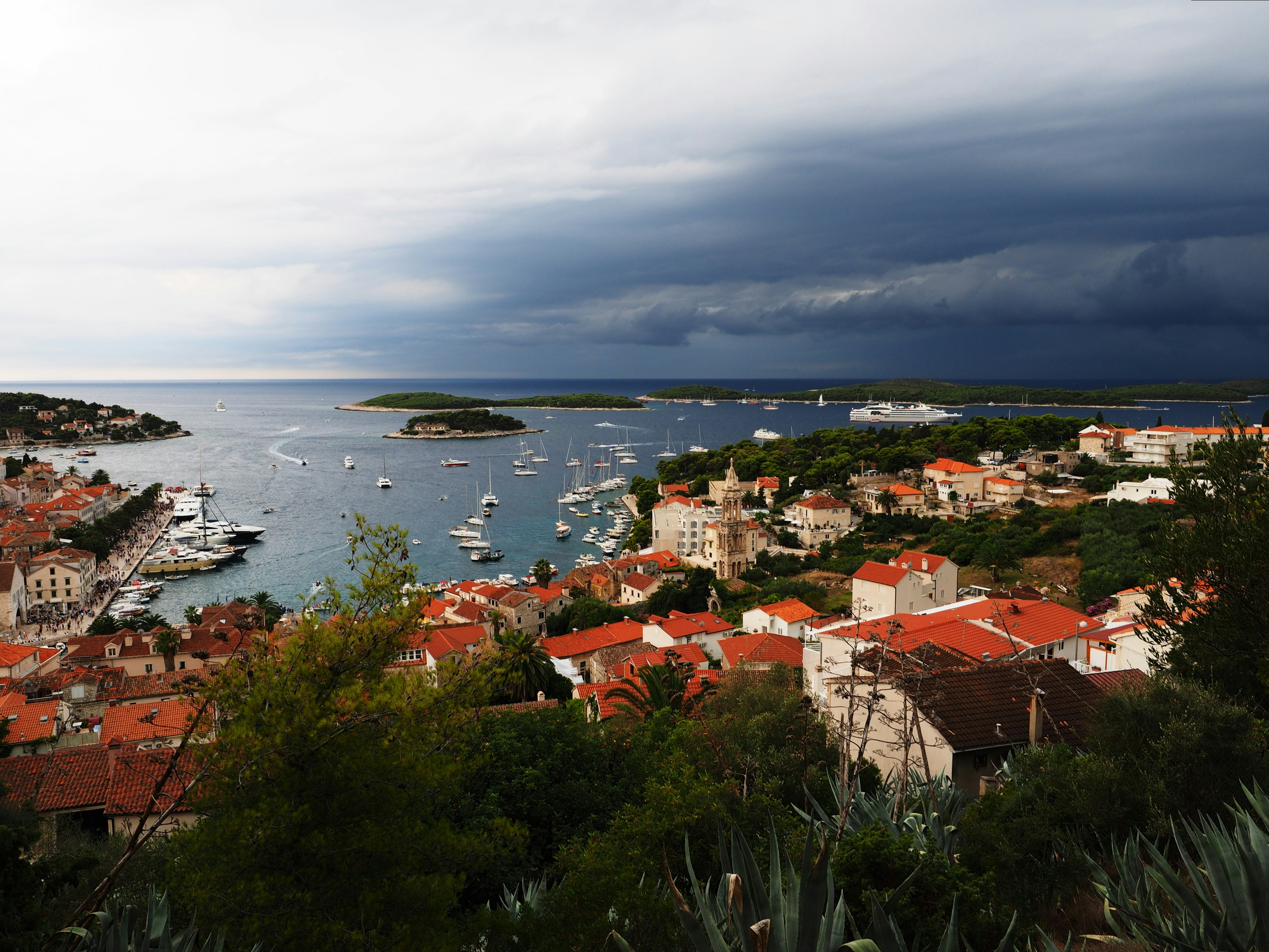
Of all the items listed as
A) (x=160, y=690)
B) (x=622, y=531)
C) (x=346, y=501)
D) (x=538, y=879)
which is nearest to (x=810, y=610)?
(x=538, y=879)

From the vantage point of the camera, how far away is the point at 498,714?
1266cm

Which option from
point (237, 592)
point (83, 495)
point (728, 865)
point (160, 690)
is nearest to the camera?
point (728, 865)

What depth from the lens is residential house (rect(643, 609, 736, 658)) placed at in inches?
1012

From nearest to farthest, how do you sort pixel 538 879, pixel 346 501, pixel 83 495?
pixel 538 879
pixel 83 495
pixel 346 501

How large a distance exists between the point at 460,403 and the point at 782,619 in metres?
158

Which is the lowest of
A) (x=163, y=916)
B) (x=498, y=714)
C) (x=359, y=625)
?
(x=498, y=714)

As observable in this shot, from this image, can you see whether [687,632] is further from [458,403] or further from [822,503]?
[458,403]

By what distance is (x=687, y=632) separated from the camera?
25.9m

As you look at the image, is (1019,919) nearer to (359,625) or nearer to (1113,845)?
(1113,845)

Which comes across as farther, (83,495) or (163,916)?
(83,495)

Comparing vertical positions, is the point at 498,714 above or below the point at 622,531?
above

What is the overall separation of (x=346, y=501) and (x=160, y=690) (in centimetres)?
4788

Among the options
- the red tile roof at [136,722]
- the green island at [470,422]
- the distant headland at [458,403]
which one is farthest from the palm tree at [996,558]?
the distant headland at [458,403]

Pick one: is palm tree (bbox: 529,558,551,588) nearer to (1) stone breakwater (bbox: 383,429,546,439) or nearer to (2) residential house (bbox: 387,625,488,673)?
(2) residential house (bbox: 387,625,488,673)
